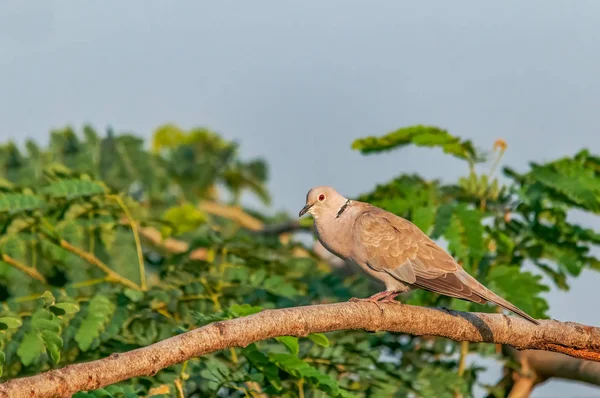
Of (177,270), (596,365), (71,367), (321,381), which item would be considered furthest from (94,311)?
(596,365)

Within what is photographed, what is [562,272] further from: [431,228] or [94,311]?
[94,311]

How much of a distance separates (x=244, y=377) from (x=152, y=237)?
15.9 feet

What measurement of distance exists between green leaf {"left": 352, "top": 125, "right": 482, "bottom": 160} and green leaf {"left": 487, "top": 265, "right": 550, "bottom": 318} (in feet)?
3.09

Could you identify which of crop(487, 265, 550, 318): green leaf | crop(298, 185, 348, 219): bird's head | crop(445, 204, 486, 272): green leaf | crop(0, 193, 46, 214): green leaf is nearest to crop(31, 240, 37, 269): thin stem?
crop(0, 193, 46, 214): green leaf

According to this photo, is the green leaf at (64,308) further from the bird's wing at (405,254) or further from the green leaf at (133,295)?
the bird's wing at (405,254)

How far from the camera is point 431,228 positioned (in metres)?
6.05

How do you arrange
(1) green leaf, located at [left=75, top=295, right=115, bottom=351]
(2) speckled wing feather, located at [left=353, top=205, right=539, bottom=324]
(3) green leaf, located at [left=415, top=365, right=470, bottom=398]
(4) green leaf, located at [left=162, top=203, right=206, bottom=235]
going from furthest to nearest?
(4) green leaf, located at [left=162, top=203, right=206, bottom=235], (3) green leaf, located at [left=415, top=365, right=470, bottom=398], (1) green leaf, located at [left=75, top=295, right=115, bottom=351], (2) speckled wing feather, located at [left=353, top=205, right=539, bottom=324]

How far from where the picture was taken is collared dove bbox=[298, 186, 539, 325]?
5171 millimetres

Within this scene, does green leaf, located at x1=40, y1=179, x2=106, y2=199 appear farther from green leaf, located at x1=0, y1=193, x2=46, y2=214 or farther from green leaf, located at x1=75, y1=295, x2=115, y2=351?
green leaf, located at x1=75, y1=295, x2=115, y2=351

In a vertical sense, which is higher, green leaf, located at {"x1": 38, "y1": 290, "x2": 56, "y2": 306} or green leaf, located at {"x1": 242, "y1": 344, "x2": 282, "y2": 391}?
green leaf, located at {"x1": 38, "y1": 290, "x2": 56, "y2": 306}

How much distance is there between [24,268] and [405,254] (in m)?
2.98

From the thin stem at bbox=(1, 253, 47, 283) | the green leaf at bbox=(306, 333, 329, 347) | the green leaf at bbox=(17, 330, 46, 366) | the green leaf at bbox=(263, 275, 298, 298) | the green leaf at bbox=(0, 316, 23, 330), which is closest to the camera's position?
the green leaf at bbox=(0, 316, 23, 330)

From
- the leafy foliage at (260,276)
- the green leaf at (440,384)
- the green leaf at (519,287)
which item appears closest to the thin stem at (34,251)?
the leafy foliage at (260,276)

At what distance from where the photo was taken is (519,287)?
18.6 feet
